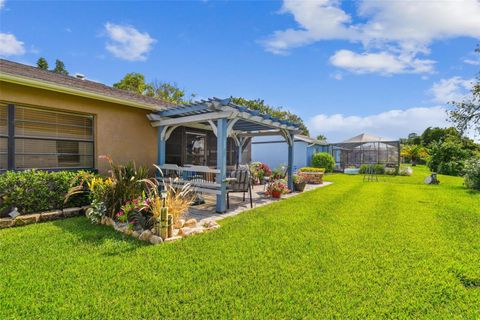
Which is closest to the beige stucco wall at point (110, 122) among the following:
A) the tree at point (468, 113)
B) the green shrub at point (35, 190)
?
the green shrub at point (35, 190)

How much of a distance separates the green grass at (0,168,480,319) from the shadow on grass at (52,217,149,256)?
19mm

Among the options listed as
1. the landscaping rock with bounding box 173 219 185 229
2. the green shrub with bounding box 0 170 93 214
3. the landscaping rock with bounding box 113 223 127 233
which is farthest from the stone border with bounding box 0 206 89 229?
the landscaping rock with bounding box 173 219 185 229

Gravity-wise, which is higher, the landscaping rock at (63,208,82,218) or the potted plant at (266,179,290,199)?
the potted plant at (266,179,290,199)

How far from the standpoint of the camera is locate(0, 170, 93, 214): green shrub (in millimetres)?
5207

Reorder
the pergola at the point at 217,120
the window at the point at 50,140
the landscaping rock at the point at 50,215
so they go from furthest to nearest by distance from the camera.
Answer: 1. the pergola at the point at 217,120
2. the window at the point at 50,140
3. the landscaping rock at the point at 50,215

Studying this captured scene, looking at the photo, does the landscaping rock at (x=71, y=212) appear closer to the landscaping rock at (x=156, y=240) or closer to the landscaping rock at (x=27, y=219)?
the landscaping rock at (x=27, y=219)

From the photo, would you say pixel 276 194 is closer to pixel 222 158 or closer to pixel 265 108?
pixel 222 158

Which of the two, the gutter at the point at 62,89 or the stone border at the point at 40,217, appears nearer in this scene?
the stone border at the point at 40,217

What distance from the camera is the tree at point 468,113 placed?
15547 millimetres

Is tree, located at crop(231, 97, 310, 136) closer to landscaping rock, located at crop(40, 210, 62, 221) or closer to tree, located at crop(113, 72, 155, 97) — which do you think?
tree, located at crop(113, 72, 155, 97)

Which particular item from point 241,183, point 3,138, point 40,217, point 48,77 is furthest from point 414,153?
point 3,138

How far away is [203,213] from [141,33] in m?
9.86

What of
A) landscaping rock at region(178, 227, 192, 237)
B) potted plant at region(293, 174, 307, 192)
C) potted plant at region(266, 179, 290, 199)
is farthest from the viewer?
potted plant at region(293, 174, 307, 192)

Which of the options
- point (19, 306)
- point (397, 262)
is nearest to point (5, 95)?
point (19, 306)
